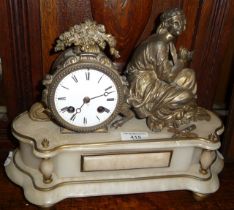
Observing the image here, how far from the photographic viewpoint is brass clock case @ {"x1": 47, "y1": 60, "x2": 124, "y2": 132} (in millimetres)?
1008

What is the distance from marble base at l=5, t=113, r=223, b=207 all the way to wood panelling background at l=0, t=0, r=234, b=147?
0.61ft

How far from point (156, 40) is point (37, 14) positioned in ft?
1.39

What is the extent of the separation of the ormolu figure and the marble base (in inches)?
2.9

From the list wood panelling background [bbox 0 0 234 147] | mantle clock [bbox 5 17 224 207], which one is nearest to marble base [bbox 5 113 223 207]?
mantle clock [bbox 5 17 224 207]

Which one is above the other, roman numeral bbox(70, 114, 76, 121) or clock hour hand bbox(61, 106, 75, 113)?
clock hour hand bbox(61, 106, 75, 113)

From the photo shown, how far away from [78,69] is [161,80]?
0.30 meters

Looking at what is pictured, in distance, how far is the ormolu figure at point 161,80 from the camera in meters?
1.09

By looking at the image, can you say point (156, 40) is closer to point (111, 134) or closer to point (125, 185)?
point (111, 134)

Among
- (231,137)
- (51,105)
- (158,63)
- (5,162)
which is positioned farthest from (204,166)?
(5,162)

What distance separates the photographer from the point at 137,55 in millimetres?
1117

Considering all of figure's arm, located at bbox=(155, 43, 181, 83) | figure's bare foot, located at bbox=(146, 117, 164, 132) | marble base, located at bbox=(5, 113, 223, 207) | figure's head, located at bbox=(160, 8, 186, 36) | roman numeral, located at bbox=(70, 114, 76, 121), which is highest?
figure's head, located at bbox=(160, 8, 186, 36)

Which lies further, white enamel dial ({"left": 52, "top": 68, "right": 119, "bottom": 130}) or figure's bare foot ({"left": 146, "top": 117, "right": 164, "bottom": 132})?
figure's bare foot ({"left": 146, "top": 117, "right": 164, "bottom": 132})

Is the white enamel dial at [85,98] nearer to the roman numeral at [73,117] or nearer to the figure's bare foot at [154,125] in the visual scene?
the roman numeral at [73,117]

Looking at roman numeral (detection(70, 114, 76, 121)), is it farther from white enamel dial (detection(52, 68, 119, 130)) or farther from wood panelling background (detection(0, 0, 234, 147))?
wood panelling background (detection(0, 0, 234, 147))
